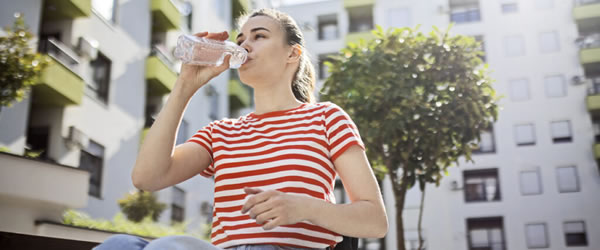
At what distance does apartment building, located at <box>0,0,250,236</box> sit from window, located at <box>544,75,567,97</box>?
537 inches

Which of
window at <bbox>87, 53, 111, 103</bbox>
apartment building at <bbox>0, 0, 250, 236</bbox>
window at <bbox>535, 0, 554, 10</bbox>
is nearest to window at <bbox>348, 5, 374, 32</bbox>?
window at <bbox>535, 0, 554, 10</bbox>

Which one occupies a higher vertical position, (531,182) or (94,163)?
(531,182)

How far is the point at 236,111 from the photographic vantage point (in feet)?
77.7

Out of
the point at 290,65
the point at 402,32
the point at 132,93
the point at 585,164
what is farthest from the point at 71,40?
the point at 585,164

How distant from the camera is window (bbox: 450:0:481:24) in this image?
26234mm

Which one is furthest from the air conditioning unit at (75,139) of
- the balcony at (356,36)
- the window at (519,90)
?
the window at (519,90)

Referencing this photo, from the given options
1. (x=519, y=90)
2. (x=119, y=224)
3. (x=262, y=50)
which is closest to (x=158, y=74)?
(x=119, y=224)

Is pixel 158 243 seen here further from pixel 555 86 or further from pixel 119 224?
pixel 555 86

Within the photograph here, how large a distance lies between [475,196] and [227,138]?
926 inches

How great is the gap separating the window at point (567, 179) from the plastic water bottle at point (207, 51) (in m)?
24.3

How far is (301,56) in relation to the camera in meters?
2.20

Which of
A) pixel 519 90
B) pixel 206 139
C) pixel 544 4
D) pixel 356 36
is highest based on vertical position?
pixel 544 4

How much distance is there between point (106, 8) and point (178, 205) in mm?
5954

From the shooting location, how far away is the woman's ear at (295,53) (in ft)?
6.95
